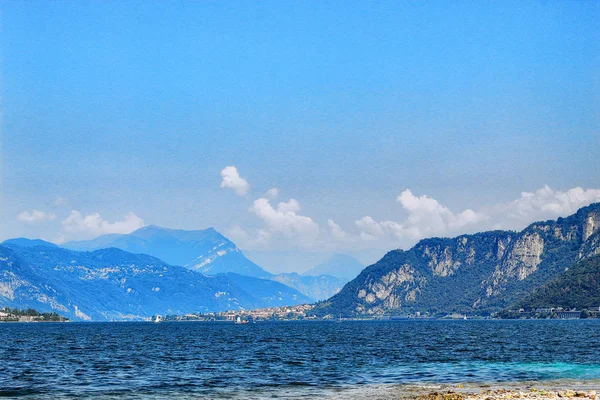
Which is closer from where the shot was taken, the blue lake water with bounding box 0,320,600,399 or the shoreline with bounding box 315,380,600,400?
the shoreline with bounding box 315,380,600,400

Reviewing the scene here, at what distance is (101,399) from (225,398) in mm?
11347

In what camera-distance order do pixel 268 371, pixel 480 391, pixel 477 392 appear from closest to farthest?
pixel 477 392 < pixel 480 391 < pixel 268 371

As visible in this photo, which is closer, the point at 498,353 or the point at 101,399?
the point at 101,399

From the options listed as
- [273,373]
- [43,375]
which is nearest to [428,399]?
[273,373]

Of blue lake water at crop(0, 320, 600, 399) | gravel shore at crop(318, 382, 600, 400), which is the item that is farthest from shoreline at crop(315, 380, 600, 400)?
blue lake water at crop(0, 320, 600, 399)

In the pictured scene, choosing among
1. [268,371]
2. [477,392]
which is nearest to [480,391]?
[477,392]

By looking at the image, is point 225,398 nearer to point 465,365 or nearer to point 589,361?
point 465,365

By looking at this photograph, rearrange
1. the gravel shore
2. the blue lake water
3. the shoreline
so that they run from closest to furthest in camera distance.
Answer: the gravel shore → the shoreline → the blue lake water

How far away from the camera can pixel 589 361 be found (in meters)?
107

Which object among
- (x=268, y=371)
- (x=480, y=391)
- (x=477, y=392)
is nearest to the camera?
(x=477, y=392)

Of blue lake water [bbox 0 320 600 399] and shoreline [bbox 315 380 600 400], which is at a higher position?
blue lake water [bbox 0 320 600 399]

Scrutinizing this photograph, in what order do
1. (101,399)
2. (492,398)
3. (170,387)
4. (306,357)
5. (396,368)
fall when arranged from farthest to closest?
1. (306,357)
2. (396,368)
3. (170,387)
4. (101,399)
5. (492,398)

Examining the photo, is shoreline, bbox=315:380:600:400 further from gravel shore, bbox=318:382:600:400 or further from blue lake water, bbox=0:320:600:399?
blue lake water, bbox=0:320:600:399

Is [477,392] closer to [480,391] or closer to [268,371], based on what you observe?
[480,391]
